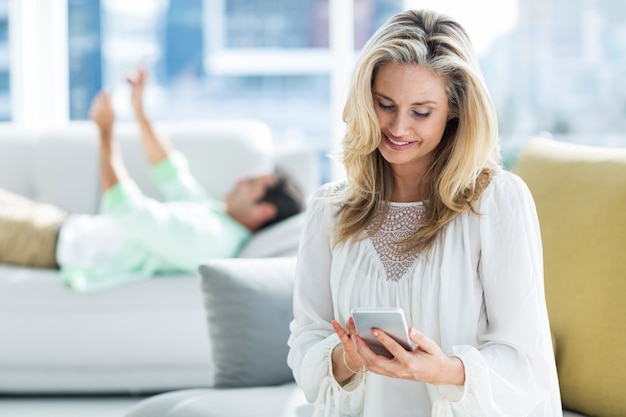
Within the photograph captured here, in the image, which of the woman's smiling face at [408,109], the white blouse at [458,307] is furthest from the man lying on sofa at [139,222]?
the woman's smiling face at [408,109]

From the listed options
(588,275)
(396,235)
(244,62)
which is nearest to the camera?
(396,235)

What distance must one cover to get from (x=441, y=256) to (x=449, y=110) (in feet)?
0.83

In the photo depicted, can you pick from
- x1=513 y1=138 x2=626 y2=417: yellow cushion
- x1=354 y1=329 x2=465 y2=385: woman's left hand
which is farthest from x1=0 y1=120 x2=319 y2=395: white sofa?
x1=354 y1=329 x2=465 y2=385: woman's left hand

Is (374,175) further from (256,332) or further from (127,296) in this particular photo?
(127,296)

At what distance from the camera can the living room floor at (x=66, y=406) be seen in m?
3.02

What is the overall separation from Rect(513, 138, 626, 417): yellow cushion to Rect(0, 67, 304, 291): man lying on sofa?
4.74ft

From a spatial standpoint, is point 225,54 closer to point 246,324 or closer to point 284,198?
point 284,198

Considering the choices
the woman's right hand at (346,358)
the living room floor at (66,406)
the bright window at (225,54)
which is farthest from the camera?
the bright window at (225,54)

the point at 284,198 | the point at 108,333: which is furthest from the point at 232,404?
the point at 284,198

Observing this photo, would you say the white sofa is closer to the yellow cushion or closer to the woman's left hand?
the yellow cushion

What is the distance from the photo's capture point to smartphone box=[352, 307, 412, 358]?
132cm

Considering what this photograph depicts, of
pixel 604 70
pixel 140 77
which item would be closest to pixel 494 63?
pixel 604 70

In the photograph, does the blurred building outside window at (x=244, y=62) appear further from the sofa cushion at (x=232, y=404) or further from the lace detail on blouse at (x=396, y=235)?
the lace detail on blouse at (x=396, y=235)

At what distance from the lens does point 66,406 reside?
123 inches
